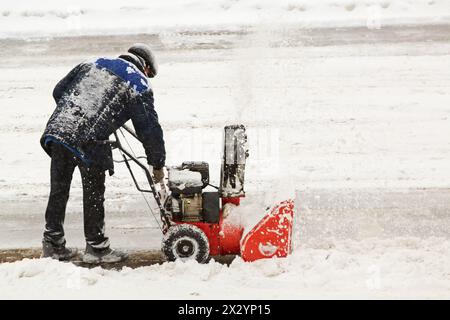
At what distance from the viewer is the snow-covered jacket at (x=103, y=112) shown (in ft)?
14.8

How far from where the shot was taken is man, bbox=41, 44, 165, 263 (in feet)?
14.8

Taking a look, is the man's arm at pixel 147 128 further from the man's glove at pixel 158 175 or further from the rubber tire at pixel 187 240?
the rubber tire at pixel 187 240

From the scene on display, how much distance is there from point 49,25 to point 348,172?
9545mm

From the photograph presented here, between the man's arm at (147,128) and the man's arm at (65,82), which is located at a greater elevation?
the man's arm at (65,82)

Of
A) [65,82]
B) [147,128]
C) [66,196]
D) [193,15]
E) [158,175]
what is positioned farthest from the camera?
[193,15]

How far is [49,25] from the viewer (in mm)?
14438

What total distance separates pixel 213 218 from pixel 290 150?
9.84ft

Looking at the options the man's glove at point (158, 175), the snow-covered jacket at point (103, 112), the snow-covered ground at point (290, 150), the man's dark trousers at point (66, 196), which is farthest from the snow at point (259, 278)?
the snow-covered jacket at point (103, 112)

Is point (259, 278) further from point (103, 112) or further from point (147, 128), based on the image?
point (103, 112)

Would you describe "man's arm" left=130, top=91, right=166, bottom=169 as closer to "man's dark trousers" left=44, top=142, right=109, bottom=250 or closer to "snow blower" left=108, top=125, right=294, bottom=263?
"snow blower" left=108, top=125, right=294, bottom=263

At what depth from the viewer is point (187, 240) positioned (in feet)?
15.4

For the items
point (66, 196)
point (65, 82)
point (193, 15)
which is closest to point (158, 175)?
point (66, 196)

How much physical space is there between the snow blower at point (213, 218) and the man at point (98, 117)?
163 mm

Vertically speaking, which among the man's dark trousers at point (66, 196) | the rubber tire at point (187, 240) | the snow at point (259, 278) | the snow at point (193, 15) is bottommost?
the snow at point (259, 278)
